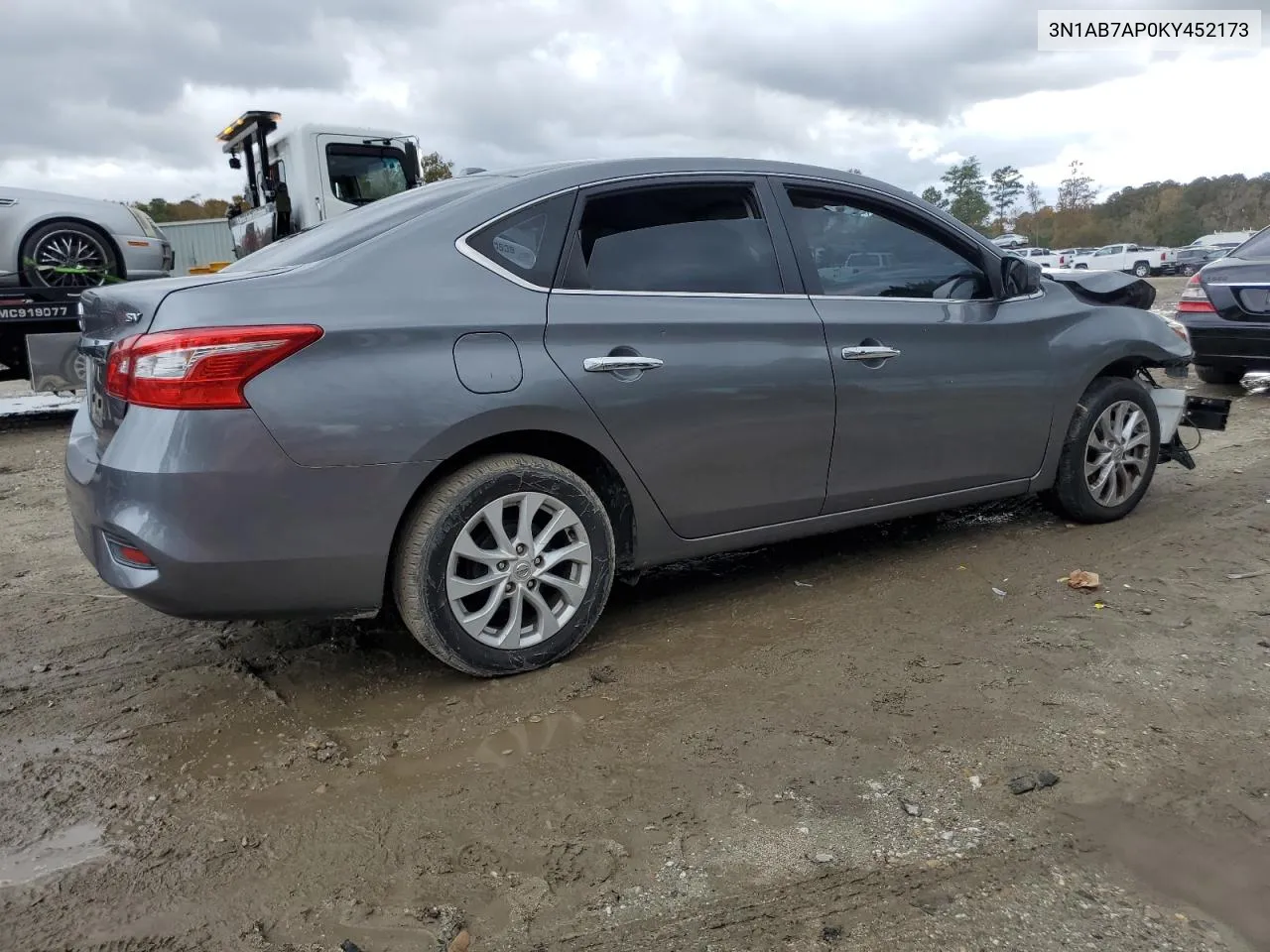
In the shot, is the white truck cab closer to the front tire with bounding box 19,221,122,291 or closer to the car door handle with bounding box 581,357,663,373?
the front tire with bounding box 19,221,122,291

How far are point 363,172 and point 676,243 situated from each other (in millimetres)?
8719

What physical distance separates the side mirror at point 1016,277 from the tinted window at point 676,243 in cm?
122

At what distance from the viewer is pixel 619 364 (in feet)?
10.6

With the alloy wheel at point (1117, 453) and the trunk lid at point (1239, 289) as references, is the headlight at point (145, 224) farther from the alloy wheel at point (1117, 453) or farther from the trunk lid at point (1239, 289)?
the trunk lid at point (1239, 289)

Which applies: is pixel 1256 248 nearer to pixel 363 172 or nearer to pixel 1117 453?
pixel 1117 453

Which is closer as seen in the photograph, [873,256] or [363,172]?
[873,256]

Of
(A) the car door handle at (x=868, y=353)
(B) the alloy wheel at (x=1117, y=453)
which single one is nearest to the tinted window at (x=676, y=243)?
(A) the car door handle at (x=868, y=353)

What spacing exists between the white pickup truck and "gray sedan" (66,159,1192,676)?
43.6 m

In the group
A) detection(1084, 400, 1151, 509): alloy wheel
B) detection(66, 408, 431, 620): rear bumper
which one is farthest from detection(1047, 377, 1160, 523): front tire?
detection(66, 408, 431, 620): rear bumper

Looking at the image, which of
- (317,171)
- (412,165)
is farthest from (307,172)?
(412,165)

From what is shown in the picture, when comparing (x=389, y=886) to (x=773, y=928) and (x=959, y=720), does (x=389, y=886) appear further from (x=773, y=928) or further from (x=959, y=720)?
(x=959, y=720)

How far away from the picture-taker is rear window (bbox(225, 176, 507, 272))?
3.14m

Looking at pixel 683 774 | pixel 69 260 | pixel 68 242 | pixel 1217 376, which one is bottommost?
pixel 683 774

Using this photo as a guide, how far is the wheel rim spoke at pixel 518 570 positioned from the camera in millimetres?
3092
